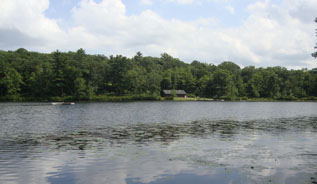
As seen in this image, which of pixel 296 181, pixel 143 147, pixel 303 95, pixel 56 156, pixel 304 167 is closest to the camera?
pixel 296 181

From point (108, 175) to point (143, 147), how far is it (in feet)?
24.8

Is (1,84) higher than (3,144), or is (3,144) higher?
(1,84)

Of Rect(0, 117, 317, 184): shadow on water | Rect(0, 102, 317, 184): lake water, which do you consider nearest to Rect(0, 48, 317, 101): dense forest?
Rect(0, 117, 317, 184): shadow on water

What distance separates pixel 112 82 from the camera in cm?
13812

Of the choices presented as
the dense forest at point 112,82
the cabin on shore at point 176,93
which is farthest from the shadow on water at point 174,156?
the cabin on shore at point 176,93

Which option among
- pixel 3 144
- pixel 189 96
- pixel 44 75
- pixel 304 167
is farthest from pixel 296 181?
pixel 189 96

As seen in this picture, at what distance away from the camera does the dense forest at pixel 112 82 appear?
4833 inches

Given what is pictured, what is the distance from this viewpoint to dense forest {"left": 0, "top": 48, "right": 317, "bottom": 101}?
123 m

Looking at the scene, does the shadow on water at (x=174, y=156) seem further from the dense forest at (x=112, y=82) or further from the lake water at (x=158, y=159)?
Answer: the dense forest at (x=112, y=82)

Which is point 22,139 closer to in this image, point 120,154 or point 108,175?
point 120,154

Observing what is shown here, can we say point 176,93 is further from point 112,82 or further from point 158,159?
point 158,159

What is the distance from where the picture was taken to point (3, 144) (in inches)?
909

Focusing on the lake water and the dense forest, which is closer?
the lake water

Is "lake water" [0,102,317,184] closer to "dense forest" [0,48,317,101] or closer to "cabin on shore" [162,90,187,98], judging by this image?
"dense forest" [0,48,317,101]
